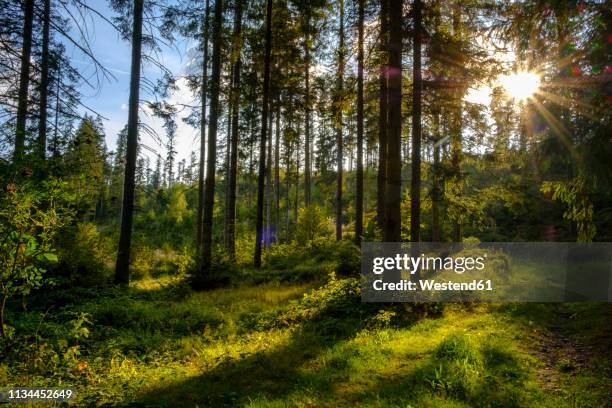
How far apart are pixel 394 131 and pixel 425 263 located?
5.88 metres

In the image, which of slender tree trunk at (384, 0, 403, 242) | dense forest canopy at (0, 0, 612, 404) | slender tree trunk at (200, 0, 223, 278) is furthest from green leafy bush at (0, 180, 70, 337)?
slender tree trunk at (200, 0, 223, 278)

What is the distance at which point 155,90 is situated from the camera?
11805 millimetres

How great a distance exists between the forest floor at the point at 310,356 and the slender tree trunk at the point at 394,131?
228 centimetres

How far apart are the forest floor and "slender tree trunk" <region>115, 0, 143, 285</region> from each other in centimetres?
192

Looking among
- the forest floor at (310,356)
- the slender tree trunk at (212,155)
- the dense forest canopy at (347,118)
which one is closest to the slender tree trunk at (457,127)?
the dense forest canopy at (347,118)

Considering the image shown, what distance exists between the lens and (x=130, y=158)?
11.5m

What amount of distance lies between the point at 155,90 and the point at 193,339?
8.51 metres

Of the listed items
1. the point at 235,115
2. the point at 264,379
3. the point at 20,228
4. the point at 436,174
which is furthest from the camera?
the point at 235,115

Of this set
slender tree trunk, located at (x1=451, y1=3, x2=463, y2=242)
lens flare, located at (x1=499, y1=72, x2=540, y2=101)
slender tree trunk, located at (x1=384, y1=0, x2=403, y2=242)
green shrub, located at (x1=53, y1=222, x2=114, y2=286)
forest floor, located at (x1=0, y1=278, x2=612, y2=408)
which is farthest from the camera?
slender tree trunk, located at (x1=451, y1=3, x2=463, y2=242)

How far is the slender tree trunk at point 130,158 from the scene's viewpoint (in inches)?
450

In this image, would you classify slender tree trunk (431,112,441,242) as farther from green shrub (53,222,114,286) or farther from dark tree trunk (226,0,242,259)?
green shrub (53,222,114,286)

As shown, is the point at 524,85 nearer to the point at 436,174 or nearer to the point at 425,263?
the point at 436,174

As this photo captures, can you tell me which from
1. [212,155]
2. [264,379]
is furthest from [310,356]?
[212,155]

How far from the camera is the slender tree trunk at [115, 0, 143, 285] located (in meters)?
11.4
